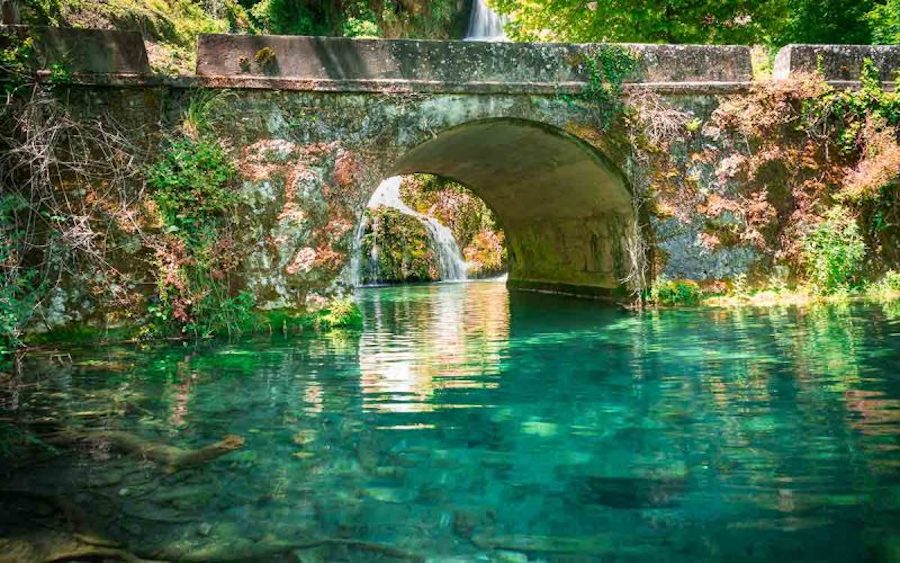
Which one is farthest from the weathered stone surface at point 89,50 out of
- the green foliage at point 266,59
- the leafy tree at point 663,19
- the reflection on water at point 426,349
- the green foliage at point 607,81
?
the leafy tree at point 663,19

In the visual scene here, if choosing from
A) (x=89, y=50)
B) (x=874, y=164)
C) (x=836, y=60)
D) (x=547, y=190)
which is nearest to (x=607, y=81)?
(x=547, y=190)

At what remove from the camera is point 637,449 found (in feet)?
12.4

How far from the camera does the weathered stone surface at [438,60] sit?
9.62 meters

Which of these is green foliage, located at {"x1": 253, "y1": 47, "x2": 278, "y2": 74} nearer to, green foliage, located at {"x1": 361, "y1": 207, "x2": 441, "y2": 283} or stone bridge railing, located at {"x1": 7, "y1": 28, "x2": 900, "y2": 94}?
stone bridge railing, located at {"x1": 7, "y1": 28, "x2": 900, "y2": 94}

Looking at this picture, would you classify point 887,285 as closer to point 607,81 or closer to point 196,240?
point 607,81

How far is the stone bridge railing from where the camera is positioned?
911 centimetres

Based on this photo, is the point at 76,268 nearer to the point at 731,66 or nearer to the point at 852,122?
the point at 731,66

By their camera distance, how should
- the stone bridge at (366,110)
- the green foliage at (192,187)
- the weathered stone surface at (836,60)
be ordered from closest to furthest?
the green foliage at (192,187)
the stone bridge at (366,110)
the weathered stone surface at (836,60)

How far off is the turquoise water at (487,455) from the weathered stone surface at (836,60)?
19.9ft

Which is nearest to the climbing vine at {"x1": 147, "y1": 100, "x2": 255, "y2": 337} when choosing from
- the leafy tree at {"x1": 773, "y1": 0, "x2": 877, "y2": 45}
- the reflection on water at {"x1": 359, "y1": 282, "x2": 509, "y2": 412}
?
the reflection on water at {"x1": 359, "y1": 282, "x2": 509, "y2": 412}

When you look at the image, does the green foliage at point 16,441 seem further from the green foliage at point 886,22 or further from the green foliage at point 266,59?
the green foliage at point 886,22

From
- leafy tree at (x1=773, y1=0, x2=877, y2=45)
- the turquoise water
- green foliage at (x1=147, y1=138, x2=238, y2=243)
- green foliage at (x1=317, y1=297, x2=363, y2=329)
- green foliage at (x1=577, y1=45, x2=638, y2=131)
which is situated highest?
leafy tree at (x1=773, y1=0, x2=877, y2=45)

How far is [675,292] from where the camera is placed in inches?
439

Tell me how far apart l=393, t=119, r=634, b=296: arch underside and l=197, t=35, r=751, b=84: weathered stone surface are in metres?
0.83
